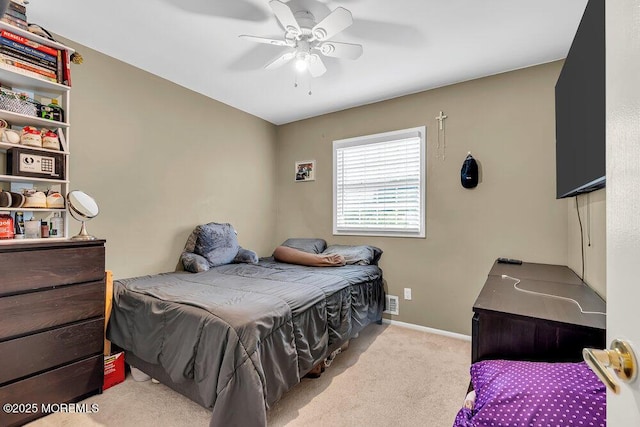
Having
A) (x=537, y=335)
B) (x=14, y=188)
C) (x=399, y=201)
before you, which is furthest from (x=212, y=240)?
(x=537, y=335)

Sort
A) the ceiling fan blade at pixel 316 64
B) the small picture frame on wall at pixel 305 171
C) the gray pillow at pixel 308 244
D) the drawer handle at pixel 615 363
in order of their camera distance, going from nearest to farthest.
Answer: the drawer handle at pixel 615 363 < the ceiling fan blade at pixel 316 64 < the gray pillow at pixel 308 244 < the small picture frame on wall at pixel 305 171

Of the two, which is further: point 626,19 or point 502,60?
point 502,60

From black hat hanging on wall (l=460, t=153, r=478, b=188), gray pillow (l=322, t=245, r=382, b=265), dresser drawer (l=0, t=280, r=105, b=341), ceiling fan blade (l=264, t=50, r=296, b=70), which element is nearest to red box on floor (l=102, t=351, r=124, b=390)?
dresser drawer (l=0, t=280, r=105, b=341)

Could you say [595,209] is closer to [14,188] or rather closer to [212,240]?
[212,240]

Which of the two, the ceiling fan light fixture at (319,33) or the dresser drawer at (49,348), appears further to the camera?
the ceiling fan light fixture at (319,33)

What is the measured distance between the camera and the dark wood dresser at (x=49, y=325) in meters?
1.59

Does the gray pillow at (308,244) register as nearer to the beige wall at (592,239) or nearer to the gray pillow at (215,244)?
the gray pillow at (215,244)

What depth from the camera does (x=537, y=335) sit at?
122cm

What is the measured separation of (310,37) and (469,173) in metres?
1.83

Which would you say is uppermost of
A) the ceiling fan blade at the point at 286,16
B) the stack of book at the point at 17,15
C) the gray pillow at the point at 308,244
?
the stack of book at the point at 17,15

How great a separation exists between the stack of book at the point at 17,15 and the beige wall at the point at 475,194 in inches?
110

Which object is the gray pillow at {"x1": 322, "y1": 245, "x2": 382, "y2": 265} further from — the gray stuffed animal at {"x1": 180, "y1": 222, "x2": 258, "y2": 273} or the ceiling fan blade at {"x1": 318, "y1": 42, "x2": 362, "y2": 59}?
the ceiling fan blade at {"x1": 318, "y1": 42, "x2": 362, "y2": 59}

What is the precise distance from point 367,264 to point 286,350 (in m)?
1.58

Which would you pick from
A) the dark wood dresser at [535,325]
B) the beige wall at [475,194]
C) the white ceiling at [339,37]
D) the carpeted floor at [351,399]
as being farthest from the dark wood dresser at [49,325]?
the beige wall at [475,194]
